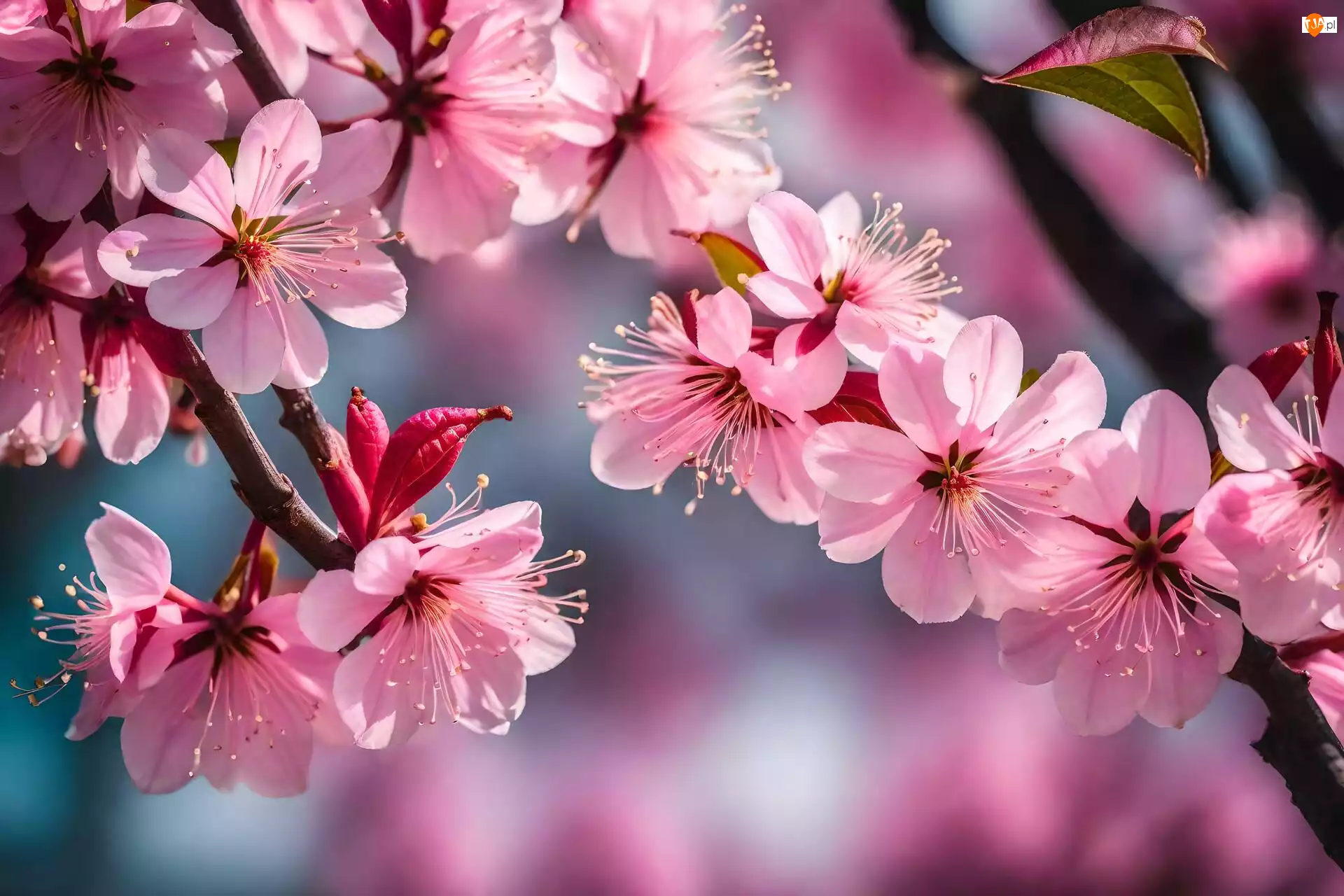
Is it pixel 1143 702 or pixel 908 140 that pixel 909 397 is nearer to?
pixel 1143 702

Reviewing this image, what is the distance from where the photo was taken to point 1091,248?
705 mm

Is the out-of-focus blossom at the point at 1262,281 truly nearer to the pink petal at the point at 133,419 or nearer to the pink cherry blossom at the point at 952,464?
the pink cherry blossom at the point at 952,464

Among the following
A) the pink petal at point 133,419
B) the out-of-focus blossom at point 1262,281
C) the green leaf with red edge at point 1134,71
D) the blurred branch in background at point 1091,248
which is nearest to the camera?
the green leaf with red edge at point 1134,71

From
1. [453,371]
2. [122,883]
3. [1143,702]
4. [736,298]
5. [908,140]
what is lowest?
[122,883]

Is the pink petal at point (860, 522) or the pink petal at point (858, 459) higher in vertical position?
the pink petal at point (858, 459)

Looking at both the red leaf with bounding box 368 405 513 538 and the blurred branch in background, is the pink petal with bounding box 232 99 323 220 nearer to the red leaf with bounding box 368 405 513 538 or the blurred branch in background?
the red leaf with bounding box 368 405 513 538

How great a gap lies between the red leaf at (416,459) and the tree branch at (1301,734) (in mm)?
281

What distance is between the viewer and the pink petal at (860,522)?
0.37m

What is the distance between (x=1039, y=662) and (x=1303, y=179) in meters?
0.55

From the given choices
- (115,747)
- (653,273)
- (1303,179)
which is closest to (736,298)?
(1303,179)

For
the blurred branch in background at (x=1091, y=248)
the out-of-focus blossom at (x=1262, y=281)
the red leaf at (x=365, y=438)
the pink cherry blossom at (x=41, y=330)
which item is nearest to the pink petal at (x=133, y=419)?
the pink cherry blossom at (x=41, y=330)

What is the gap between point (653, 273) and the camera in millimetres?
1167

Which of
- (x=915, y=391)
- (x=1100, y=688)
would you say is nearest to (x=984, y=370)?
(x=915, y=391)

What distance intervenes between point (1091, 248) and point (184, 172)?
0.56 meters
